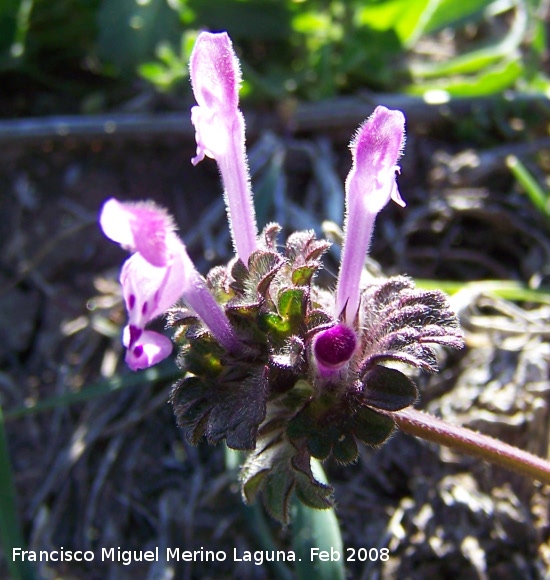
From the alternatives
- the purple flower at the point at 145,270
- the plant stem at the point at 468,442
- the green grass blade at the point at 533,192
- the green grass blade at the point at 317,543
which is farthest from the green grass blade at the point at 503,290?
the purple flower at the point at 145,270

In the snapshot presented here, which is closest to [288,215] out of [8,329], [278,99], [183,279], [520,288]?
[278,99]

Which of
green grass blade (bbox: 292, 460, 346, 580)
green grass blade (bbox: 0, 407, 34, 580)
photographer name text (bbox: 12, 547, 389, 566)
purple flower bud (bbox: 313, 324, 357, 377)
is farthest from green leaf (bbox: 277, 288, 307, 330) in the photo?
green grass blade (bbox: 0, 407, 34, 580)

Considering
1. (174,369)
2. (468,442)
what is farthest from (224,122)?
(174,369)

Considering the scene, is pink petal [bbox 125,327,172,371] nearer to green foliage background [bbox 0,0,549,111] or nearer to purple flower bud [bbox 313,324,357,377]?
purple flower bud [bbox 313,324,357,377]

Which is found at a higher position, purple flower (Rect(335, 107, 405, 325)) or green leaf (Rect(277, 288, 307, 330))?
purple flower (Rect(335, 107, 405, 325))

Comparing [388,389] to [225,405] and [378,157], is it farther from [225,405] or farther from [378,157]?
[378,157]

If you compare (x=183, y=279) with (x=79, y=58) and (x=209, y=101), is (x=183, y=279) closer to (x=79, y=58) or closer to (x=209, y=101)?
(x=209, y=101)
